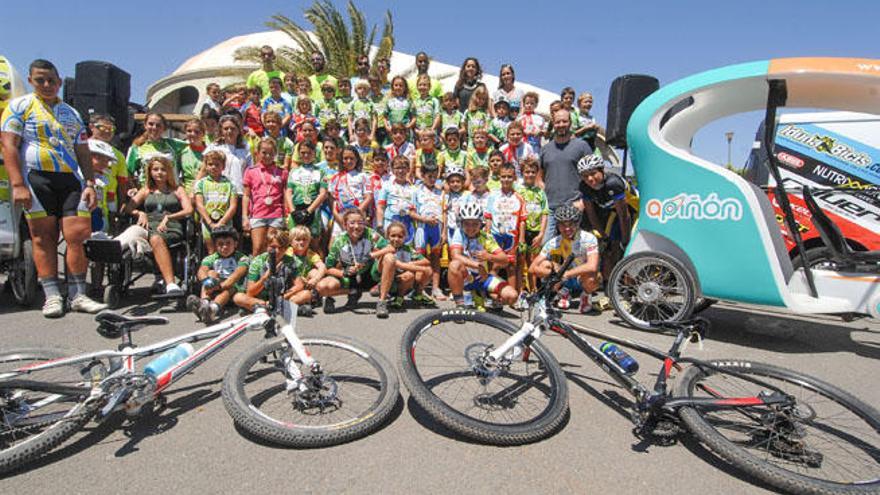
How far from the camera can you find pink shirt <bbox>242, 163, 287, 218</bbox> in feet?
19.3

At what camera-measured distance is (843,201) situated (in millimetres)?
5172

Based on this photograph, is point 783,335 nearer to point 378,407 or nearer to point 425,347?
point 425,347

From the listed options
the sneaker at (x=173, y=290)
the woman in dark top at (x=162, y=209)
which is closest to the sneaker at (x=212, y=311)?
the sneaker at (x=173, y=290)

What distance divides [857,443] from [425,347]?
7.86 feet

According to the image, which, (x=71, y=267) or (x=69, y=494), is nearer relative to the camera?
(x=69, y=494)

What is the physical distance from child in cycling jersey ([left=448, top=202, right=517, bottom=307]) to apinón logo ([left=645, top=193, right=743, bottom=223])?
169 centimetres

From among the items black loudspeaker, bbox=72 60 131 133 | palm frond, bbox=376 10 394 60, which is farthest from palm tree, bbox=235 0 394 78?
black loudspeaker, bbox=72 60 131 133

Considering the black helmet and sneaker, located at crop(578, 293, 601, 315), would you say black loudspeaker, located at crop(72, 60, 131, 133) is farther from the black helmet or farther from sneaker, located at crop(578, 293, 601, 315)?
sneaker, located at crop(578, 293, 601, 315)

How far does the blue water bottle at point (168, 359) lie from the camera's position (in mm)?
2557

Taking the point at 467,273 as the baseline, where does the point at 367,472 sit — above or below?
below

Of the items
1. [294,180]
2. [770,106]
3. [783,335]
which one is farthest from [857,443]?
[294,180]

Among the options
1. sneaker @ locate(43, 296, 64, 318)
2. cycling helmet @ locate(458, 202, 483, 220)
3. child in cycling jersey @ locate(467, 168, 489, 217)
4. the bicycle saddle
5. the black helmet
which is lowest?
sneaker @ locate(43, 296, 64, 318)

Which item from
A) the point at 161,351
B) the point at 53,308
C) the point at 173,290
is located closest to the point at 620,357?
the point at 161,351

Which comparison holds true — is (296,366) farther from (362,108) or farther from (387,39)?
(387,39)
